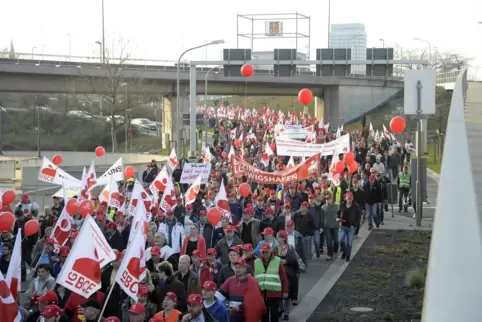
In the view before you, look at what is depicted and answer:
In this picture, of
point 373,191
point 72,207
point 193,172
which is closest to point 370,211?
point 373,191

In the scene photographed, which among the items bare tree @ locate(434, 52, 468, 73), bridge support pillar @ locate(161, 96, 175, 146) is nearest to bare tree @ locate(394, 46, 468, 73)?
bare tree @ locate(434, 52, 468, 73)

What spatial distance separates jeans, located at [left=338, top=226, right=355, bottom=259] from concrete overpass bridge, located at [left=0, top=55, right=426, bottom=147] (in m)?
35.3

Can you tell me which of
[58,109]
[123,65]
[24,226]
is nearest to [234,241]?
[24,226]

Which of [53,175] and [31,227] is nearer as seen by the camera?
[31,227]

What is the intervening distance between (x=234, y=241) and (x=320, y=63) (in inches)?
884

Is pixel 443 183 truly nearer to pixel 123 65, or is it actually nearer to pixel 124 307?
pixel 124 307

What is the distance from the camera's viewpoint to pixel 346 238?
17047mm

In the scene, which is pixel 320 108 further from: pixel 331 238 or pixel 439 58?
pixel 331 238

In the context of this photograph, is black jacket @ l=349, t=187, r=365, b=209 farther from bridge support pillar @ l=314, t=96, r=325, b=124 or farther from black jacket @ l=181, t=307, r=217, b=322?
bridge support pillar @ l=314, t=96, r=325, b=124

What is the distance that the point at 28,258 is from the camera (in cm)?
1580

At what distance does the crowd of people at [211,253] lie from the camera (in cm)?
860

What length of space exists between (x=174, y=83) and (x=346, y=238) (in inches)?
2020

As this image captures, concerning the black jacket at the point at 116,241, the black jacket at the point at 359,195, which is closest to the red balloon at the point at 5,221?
the black jacket at the point at 116,241

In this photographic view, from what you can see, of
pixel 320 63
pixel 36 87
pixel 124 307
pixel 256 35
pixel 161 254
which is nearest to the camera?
pixel 124 307
